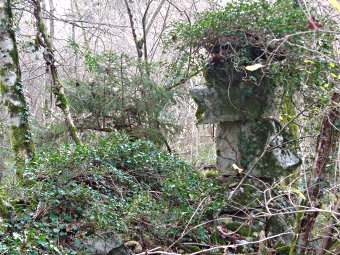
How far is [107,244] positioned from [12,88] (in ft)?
6.23

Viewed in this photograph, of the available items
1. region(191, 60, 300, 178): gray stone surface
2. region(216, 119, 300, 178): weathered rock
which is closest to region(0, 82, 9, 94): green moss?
region(191, 60, 300, 178): gray stone surface

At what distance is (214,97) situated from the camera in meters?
5.17

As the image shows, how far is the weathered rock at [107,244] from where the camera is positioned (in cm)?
330

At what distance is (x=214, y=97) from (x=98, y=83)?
67.0 inches

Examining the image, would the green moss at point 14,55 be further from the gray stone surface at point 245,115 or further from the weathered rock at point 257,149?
the weathered rock at point 257,149

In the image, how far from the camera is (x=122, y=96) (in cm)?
562

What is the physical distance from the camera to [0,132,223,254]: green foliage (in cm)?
304

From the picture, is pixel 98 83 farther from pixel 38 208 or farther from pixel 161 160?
pixel 38 208

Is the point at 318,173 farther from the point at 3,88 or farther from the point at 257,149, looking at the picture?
the point at 3,88

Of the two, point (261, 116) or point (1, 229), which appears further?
point (261, 116)

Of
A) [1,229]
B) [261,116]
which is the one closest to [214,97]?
[261,116]

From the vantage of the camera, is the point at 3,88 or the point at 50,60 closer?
the point at 3,88

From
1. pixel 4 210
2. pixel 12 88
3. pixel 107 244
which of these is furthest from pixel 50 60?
pixel 107 244

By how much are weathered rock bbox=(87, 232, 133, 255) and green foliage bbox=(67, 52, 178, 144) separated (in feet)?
7.64
